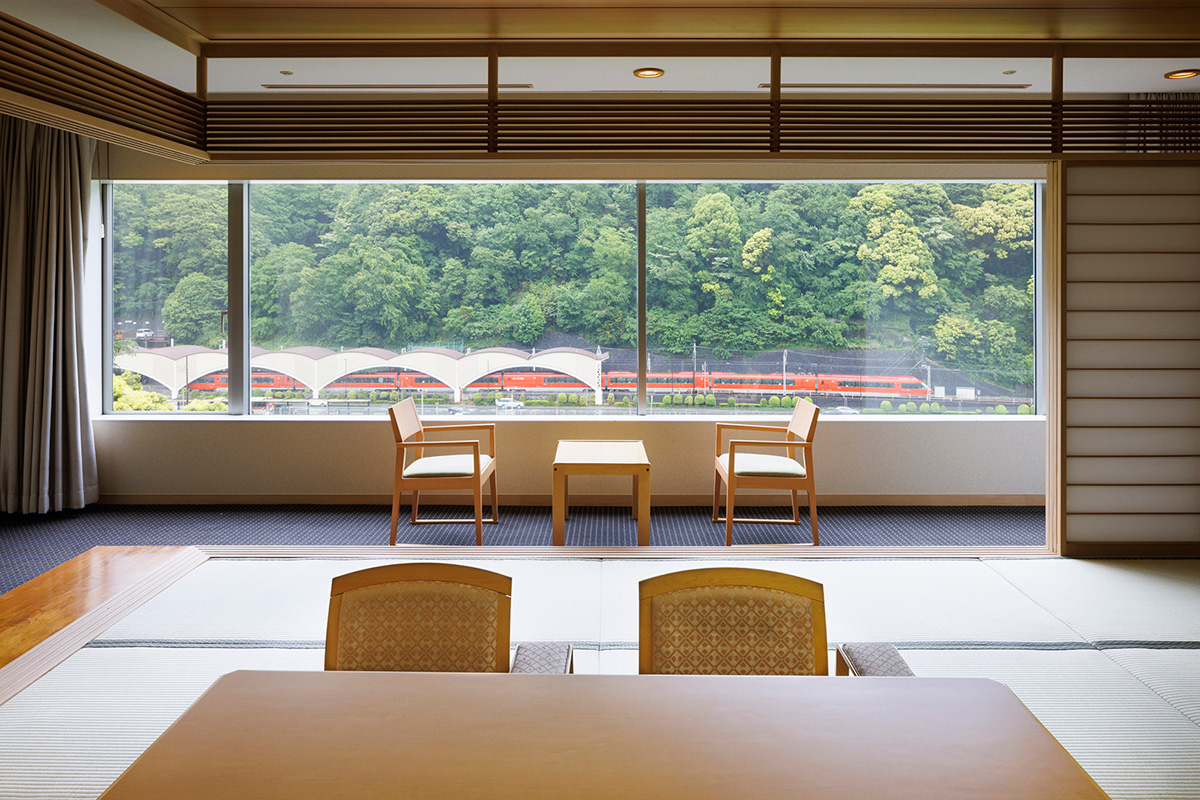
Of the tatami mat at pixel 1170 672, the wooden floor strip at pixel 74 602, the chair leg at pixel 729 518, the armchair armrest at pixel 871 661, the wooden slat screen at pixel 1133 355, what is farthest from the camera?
the chair leg at pixel 729 518

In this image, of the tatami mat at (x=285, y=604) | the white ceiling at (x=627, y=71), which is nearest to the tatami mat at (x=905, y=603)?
the tatami mat at (x=285, y=604)

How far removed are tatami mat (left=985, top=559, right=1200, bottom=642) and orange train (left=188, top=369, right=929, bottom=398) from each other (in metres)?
1.97

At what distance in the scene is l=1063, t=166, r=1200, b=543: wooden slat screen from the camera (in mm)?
3887

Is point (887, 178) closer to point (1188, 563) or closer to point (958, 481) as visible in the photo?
point (958, 481)

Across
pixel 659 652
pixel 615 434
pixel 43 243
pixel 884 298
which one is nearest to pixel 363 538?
pixel 615 434

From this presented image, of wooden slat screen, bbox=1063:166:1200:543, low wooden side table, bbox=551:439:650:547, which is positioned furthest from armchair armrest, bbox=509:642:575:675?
wooden slat screen, bbox=1063:166:1200:543

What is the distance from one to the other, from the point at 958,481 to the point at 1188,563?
167 cm

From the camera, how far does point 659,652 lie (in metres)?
1.72

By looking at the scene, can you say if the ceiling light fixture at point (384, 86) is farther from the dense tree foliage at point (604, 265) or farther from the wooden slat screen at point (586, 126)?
the wooden slat screen at point (586, 126)

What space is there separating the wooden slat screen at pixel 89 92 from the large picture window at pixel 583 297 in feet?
6.72

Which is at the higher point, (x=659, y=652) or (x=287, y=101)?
(x=287, y=101)

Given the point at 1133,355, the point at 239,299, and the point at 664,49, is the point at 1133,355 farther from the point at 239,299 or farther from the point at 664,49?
the point at 239,299

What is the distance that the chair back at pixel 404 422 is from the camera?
4449 mm

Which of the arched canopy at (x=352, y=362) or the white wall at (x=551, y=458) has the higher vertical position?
the arched canopy at (x=352, y=362)
